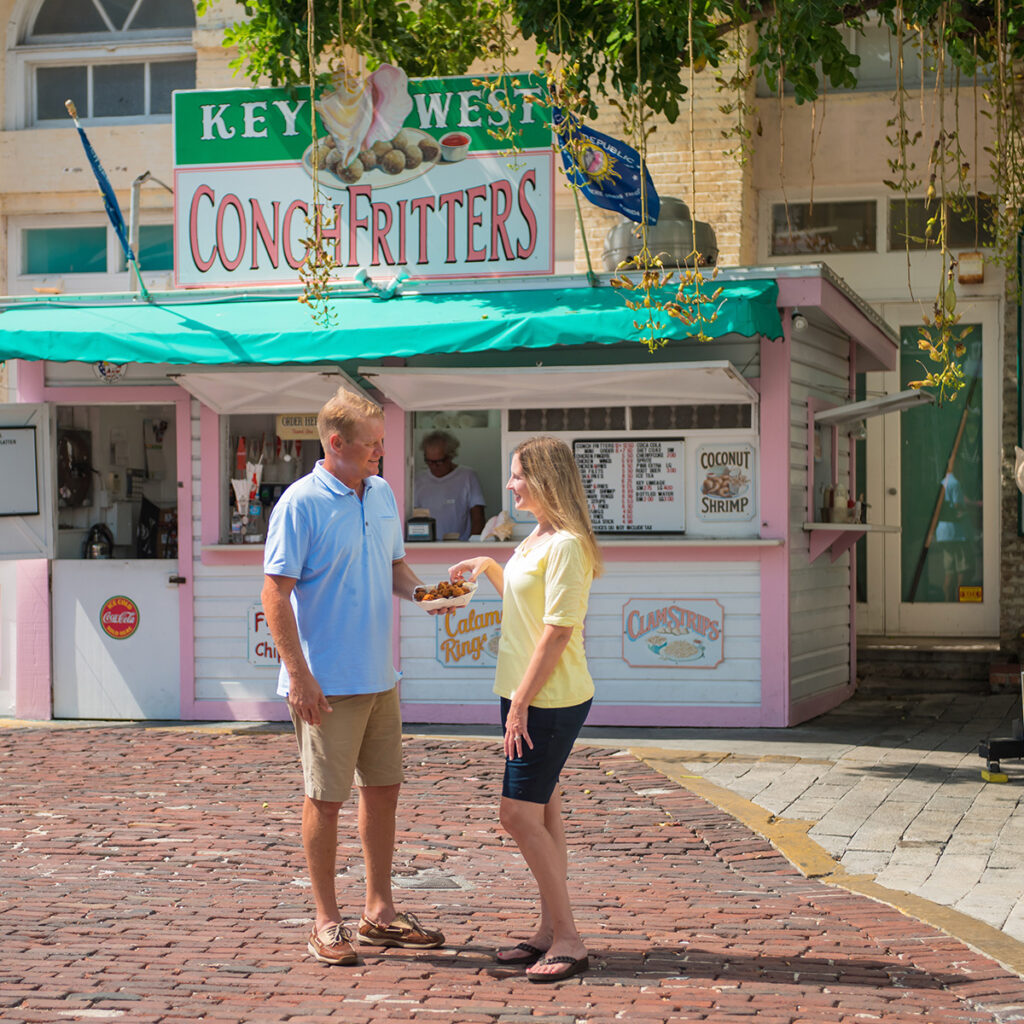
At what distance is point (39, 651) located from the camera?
11.0 meters

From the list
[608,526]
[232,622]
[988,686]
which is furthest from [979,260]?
[232,622]

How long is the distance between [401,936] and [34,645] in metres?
6.88

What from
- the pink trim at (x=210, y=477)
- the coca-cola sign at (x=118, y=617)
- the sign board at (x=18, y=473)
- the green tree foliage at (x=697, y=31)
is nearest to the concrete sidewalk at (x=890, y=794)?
the pink trim at (x=210, y=477)

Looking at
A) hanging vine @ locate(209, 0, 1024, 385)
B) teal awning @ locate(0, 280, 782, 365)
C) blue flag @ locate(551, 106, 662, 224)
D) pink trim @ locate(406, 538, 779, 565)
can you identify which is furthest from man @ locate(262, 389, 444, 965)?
pink trim @ locate(406, 538, 779, 565)

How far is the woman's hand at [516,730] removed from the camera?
15.1ft

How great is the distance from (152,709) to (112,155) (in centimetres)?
647

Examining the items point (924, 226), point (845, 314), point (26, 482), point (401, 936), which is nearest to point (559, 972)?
point (401, 936)

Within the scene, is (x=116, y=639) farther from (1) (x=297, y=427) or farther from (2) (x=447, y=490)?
(2) (x=447, y=490)

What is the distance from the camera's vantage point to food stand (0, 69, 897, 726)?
9.89m

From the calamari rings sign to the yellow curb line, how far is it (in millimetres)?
1817

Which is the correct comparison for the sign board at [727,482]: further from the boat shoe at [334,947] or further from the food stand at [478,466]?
the boat shoe at [334,947]

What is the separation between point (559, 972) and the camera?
4.62 meters

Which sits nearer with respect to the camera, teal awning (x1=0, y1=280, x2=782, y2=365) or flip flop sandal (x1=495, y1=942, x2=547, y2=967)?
flip flop sandal (x1=495, y1=942, x2=547, y2=967)

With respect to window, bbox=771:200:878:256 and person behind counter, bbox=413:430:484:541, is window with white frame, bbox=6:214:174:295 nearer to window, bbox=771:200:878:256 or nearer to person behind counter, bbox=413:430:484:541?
person behind counter, bbox=413:430:484:541
